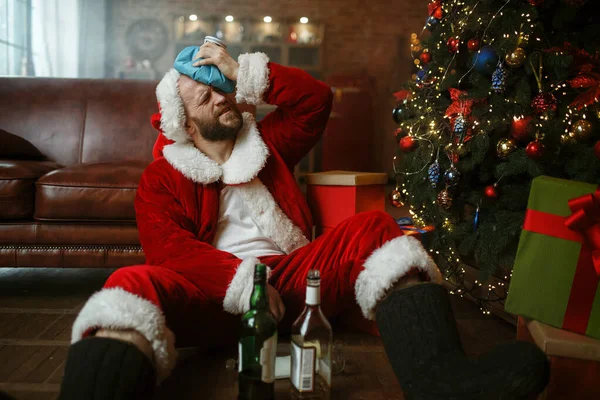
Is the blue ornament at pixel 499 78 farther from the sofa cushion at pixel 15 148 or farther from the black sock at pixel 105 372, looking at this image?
the sofa cushion at pixel 15 148

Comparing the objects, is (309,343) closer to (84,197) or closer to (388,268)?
(388,268)

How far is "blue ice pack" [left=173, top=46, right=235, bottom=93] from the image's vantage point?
5.17 feet

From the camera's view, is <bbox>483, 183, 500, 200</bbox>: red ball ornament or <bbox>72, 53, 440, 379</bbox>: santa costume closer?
<bbox>72, 53, 440, 379</bbox>: santa costume

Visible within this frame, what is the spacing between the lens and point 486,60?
5.67 feet

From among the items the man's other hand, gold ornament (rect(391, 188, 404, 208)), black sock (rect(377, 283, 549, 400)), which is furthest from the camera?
gold ornament (rect(391, 188, 404, 208))

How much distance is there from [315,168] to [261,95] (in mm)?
4625

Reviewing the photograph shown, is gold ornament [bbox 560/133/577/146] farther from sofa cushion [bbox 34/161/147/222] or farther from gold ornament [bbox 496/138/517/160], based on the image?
sofa cushion [bbox 34/161/147/222]

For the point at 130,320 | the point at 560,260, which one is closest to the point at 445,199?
the point at 560,260

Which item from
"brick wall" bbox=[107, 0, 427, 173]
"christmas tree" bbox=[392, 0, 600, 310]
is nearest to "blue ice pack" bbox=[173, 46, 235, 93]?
"christmas tree" bbox=[392, 0, 600, 310]

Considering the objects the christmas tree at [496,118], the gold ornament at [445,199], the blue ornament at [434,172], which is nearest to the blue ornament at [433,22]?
the christmas tree at [496,118]

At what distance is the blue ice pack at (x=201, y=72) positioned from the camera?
1.58 meters

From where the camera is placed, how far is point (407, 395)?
1129mm

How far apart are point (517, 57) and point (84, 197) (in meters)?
1.63

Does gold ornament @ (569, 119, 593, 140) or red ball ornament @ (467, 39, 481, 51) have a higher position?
red ball ornament @ (467, 39, 481, 51)
